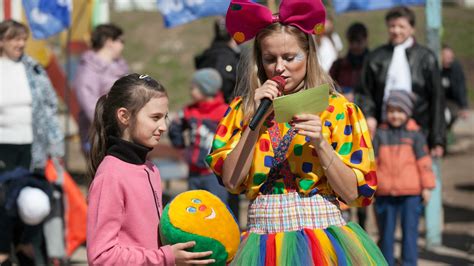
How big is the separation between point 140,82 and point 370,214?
7170 millimetres

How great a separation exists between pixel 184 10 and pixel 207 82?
1812 millimetres

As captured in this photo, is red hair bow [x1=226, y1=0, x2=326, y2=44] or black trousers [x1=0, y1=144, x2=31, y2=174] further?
black trousers [x1=0, y1=144, x2=31, y2=174]

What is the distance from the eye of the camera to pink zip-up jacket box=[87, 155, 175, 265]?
11.7 feet

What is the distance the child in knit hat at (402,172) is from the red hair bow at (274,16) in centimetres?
319

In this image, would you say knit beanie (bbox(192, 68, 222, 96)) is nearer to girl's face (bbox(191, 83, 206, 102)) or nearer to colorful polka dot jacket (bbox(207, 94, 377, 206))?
girl's face (bbox(191, 83, 206, 102))

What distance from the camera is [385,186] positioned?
712 centimetres

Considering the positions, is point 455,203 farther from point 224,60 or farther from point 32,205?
point 32,205

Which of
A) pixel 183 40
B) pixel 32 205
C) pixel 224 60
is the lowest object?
pixel 32 205

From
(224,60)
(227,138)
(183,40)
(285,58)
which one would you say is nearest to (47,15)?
(224,60)

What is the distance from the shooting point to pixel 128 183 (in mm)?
3697

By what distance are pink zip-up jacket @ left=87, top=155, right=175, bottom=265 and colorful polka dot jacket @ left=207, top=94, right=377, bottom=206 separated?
17.6 inches

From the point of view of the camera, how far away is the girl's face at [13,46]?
714 cm

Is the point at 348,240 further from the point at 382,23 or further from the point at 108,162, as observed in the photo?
the point at 382,23

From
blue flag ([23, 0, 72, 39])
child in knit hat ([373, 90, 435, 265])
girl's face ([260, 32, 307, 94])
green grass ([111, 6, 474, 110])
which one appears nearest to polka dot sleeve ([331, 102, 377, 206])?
girl's face ([260, 32, 307, 94])
